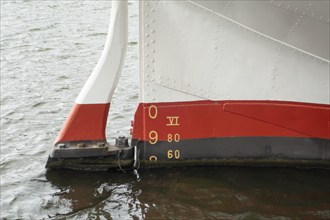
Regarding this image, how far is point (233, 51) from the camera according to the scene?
802 cm

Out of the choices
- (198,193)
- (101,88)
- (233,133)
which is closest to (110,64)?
(101,88)

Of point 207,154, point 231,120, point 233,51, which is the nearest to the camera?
point 233,51

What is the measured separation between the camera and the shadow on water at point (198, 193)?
7648mm

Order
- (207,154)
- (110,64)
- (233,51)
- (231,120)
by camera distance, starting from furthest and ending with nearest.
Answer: (207,154)
(110,64)
(231,120)
(233,51)

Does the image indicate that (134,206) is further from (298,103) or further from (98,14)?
(98,14)

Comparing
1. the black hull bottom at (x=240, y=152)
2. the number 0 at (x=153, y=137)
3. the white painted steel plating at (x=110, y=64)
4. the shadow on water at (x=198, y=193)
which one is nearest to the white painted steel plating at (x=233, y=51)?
the white painted steel plating at (x=110, y=64)

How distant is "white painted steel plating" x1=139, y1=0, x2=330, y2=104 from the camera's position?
7.82 metres

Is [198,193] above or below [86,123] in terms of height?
below

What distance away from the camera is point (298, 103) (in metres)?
8.06

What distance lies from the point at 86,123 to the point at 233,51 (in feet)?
8.32

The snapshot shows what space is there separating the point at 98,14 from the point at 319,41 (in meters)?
13.5

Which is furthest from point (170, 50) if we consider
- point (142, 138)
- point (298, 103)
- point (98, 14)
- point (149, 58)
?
point (98, 14)

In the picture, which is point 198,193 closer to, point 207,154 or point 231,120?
point 207,154

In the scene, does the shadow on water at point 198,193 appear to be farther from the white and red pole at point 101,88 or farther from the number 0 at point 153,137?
the white and red pole at point 101,88
